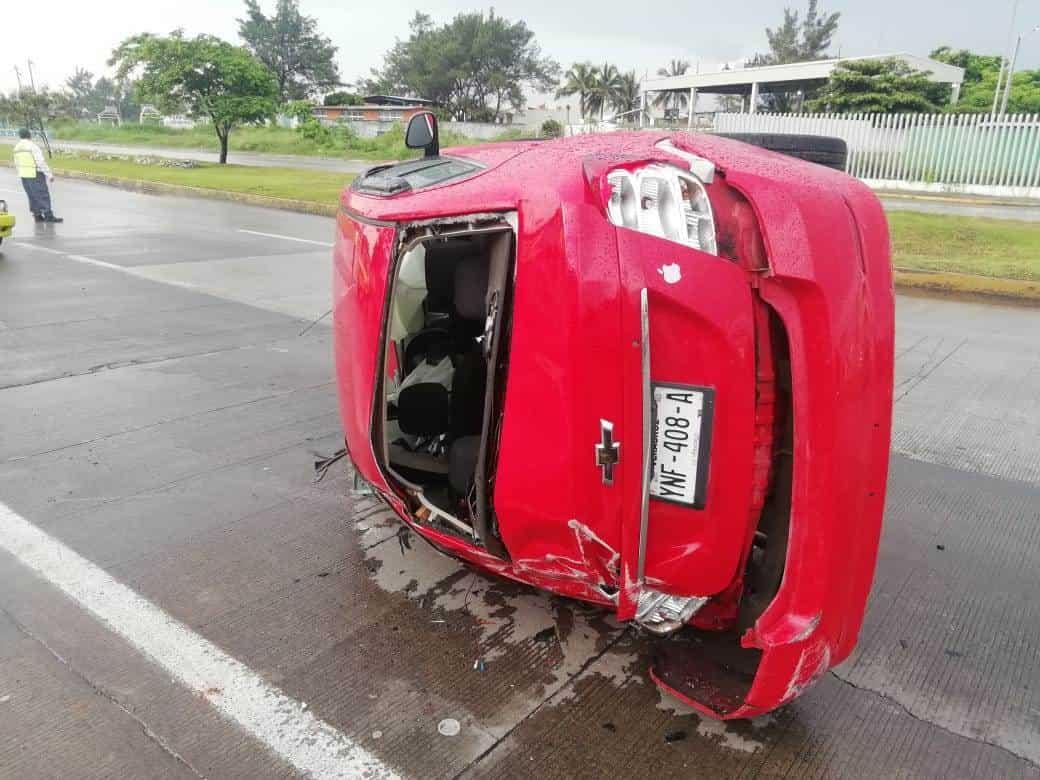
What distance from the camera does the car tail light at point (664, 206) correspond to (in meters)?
2.01

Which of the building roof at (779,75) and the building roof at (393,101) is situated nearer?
the building roof at (393,101)

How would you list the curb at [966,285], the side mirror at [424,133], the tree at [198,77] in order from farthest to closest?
the tree at [198,77] < the curb at [966,285] < the side mirror at [424,133]

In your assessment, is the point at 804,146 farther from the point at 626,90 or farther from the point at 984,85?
the point at 626,90

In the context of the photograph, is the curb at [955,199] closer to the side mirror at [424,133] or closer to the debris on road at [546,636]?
the side mirror at [424,133]

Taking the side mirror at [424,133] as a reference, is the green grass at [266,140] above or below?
below

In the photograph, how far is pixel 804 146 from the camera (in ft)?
10.4

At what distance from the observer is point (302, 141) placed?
3784 cm

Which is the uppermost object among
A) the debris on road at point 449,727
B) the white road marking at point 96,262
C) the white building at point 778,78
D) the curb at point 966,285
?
the white building at point 778,78

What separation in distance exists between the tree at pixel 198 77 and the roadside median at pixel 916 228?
2.97 metres

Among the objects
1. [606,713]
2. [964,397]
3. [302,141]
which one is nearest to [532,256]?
[606,713]

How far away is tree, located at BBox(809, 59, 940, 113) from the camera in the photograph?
3272 centimetres

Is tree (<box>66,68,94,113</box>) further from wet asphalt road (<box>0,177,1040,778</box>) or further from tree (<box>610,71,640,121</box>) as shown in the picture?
wet asphalt road (<box>0,177,1040,778</box>)

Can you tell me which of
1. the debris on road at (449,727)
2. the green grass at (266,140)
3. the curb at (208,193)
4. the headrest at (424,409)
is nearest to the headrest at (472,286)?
the headrest at (424,409)

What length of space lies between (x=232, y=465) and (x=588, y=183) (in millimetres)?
2954
